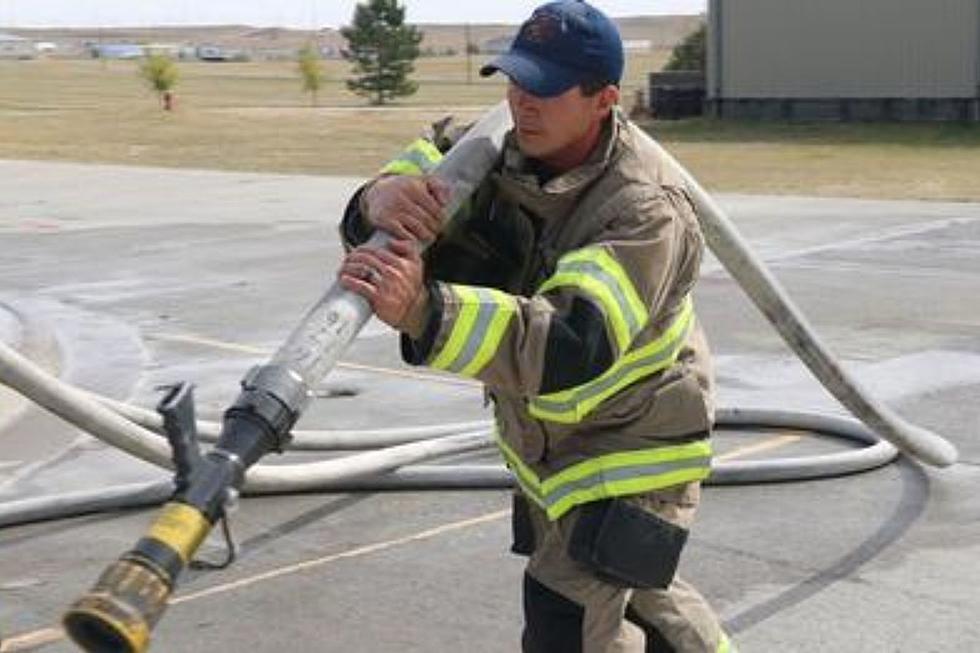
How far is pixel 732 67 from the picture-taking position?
37781 mm

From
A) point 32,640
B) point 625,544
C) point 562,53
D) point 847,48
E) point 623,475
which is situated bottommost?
point 847,48

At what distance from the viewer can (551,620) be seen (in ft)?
10.5

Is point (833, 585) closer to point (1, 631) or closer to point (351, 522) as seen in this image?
point (351, 522)

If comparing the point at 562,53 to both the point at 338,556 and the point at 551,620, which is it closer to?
the point at 551,620

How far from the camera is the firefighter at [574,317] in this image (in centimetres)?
271

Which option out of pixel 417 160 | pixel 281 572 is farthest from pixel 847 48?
pixel 417 160

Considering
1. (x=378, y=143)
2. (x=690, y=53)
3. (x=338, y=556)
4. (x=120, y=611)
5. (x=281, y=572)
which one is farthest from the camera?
(x=690, y=53)

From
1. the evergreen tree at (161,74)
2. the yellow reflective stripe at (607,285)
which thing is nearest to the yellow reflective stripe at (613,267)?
the yellow reflective stripe at (607,285)

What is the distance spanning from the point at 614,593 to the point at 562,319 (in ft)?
2.17

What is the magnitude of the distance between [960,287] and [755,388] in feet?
15.4

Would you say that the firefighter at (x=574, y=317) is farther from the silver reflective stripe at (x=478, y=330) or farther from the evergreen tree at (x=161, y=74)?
the evergreen tree at (x=161, y=74)

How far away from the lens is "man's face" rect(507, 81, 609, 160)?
2.88 metres

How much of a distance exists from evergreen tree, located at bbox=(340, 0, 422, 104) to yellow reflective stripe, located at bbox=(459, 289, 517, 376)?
62989mm

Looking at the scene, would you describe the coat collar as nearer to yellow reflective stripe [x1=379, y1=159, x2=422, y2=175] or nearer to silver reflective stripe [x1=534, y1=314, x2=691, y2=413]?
yellow reflective stripe [x1=379, y1=159, x2=422, y2=175]
